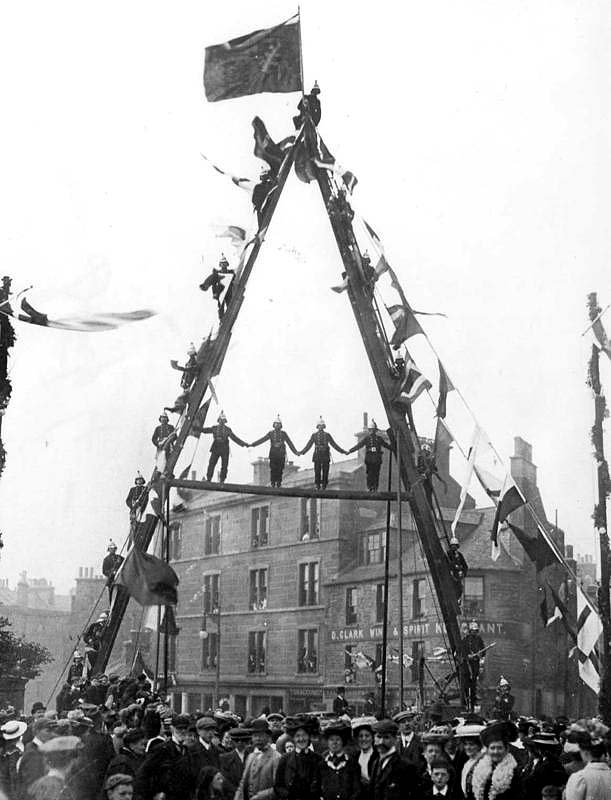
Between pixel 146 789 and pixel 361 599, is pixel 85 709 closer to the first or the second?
pixel 146 789

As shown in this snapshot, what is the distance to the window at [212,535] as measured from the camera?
5741cm

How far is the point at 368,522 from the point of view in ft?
165

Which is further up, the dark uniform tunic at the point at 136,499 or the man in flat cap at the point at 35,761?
the dark uniform tunic at the point at 136,499

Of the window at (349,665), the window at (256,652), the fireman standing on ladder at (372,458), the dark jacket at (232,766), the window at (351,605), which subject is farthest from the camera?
the window at (256,652)

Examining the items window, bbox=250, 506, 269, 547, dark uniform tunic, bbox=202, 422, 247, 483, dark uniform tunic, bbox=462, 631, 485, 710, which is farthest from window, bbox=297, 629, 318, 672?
dark uniform tunic, bbox=462, 631, 485, 710

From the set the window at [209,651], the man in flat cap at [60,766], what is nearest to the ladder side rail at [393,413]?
the man in flat cap at [60,766]

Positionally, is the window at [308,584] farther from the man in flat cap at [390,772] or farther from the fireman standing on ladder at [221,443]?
the man in flat cap at [390,772]

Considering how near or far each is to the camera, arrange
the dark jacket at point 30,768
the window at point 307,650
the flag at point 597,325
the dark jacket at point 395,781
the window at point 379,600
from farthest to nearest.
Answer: the window at point 307,650 → the window at point 379,600 → the flag at point 597,325 → the dark jacket at point 395,781 → the dark jacket at point 30,768

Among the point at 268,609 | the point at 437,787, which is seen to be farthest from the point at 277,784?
the point at 268,609

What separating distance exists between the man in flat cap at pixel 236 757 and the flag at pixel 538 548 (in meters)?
7.60

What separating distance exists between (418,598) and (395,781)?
122 ft

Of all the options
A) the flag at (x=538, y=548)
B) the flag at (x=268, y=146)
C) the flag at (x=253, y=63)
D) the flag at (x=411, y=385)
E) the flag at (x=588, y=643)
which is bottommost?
the flag at (x=588, y=643)

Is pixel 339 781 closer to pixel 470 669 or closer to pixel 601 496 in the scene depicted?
pixel 470 669

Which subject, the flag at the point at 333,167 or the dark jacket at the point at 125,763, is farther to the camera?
the flag at the point at 333,167
